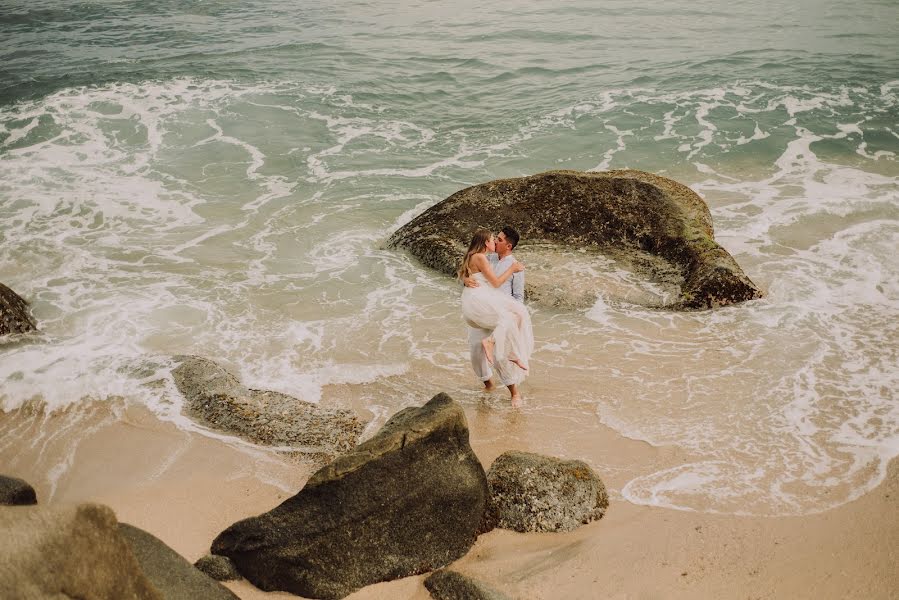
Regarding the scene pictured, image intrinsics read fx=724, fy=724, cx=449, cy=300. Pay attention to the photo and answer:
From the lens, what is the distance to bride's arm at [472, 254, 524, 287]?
7.27 meters

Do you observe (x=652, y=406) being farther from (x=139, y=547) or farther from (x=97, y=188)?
(x=97, y=188)

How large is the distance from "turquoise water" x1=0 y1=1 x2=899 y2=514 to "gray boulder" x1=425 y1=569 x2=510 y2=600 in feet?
5.64

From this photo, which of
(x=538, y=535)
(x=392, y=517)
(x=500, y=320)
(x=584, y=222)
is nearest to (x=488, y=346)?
(x=500, y=320)

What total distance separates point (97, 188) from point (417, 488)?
11870 mm

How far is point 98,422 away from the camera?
712 centimetres

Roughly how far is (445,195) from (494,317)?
6766mm

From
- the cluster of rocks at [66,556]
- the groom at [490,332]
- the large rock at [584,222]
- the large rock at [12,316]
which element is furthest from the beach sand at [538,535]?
the large rock at [584,222]

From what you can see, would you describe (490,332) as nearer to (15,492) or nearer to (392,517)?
(392,517)

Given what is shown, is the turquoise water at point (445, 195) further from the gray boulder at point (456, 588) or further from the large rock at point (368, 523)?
the gray boulder at point (456, 588)

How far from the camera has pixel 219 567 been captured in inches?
191

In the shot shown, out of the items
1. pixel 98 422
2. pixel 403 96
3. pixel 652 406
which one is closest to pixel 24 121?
pixel 403 96

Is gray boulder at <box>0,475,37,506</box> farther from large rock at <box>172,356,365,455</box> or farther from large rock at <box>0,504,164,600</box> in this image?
large rock at <box>0,504,164,600</box>

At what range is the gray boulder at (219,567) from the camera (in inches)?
190

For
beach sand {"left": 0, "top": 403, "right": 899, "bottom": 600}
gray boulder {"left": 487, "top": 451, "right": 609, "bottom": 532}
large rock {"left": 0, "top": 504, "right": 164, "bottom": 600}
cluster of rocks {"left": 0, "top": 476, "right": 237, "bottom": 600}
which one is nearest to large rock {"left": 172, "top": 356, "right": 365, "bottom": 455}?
beach sand {"left": 0, "top": 403, "right": 899, "bottom": 600}
